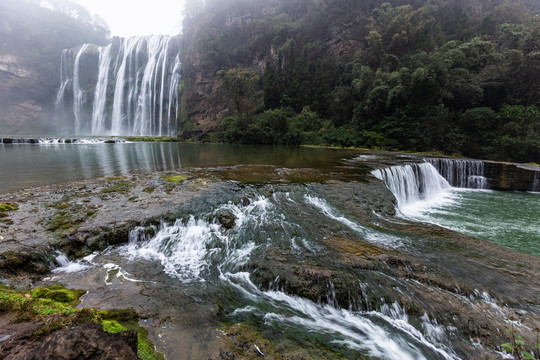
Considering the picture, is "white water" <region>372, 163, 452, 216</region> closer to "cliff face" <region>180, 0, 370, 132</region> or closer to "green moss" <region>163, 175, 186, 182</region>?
"green moss" <region>163, 175, 186, 182</region>

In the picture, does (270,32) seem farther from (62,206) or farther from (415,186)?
(62,206)

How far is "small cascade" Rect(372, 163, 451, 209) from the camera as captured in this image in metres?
10.1

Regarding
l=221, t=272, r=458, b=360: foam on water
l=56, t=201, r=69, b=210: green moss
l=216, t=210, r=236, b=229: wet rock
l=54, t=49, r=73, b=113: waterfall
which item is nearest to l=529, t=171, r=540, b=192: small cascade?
l=221, t=272, r=458, b=360: foam on water

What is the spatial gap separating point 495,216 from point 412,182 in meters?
3.18

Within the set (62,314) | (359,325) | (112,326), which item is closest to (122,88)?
(62,314)

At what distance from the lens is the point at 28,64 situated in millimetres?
57969

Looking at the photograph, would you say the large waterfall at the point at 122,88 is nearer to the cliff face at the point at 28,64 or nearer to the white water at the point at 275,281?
the cliff face at the point at 28,64

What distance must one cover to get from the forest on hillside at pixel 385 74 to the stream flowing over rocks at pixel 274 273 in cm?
1817

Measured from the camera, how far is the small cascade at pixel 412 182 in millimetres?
10148

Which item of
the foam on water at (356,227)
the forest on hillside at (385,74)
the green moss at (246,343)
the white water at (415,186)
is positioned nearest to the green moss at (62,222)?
the green moss at (246,343)

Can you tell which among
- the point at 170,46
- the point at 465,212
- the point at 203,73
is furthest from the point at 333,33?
the point at 465,212

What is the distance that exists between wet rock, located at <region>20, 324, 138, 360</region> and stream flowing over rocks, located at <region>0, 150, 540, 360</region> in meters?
0.86

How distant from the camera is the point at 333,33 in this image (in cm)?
4112

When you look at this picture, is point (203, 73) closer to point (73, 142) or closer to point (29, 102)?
point (73, 142)
